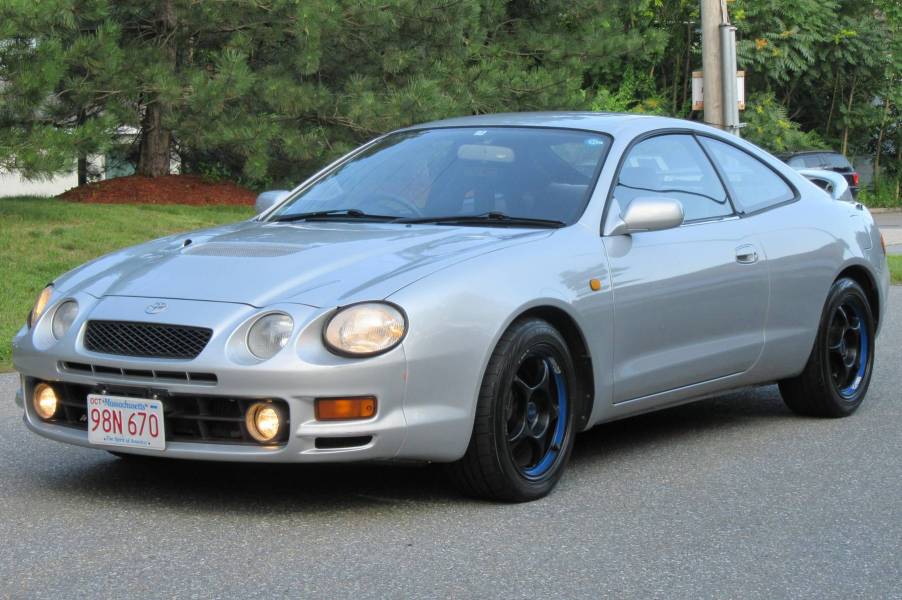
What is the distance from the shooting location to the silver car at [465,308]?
4.88 m

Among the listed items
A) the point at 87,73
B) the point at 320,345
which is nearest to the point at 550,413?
the point at 320,345

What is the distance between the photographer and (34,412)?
213 inches

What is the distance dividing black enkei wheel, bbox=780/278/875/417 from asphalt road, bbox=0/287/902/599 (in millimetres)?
457

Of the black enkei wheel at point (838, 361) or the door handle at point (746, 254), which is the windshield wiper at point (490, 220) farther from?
the black enkei wheel at point (838, 361)

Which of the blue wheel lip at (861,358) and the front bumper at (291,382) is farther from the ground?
the front bumper at (291,382)

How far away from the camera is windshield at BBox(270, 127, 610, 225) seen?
19.6 ft

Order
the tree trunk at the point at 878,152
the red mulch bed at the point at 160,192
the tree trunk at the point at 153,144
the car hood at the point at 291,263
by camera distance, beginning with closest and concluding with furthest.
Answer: the car hood at the point at 291,263 → the red mulch bed at the point at 160,192 → the tree trunk at the point at 153,144 → the tree trunk at the point at 878,152

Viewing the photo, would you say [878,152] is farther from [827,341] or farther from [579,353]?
[579,353]

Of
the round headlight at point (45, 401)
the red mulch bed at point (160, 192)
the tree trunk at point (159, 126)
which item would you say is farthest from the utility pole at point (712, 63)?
the round headlight at point (45, 401)

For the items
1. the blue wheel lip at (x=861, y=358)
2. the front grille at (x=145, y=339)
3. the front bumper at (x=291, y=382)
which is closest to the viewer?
the front bumper at (x=291, y=382)

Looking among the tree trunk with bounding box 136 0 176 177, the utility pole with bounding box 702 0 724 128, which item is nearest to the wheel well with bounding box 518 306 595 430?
the utility pole with bounding box 702 0 724 128

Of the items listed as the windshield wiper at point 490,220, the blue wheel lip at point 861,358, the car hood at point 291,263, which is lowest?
the blue wheel lip at point 861,358

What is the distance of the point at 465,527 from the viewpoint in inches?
196

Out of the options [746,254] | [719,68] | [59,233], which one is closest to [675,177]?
[746,254]
